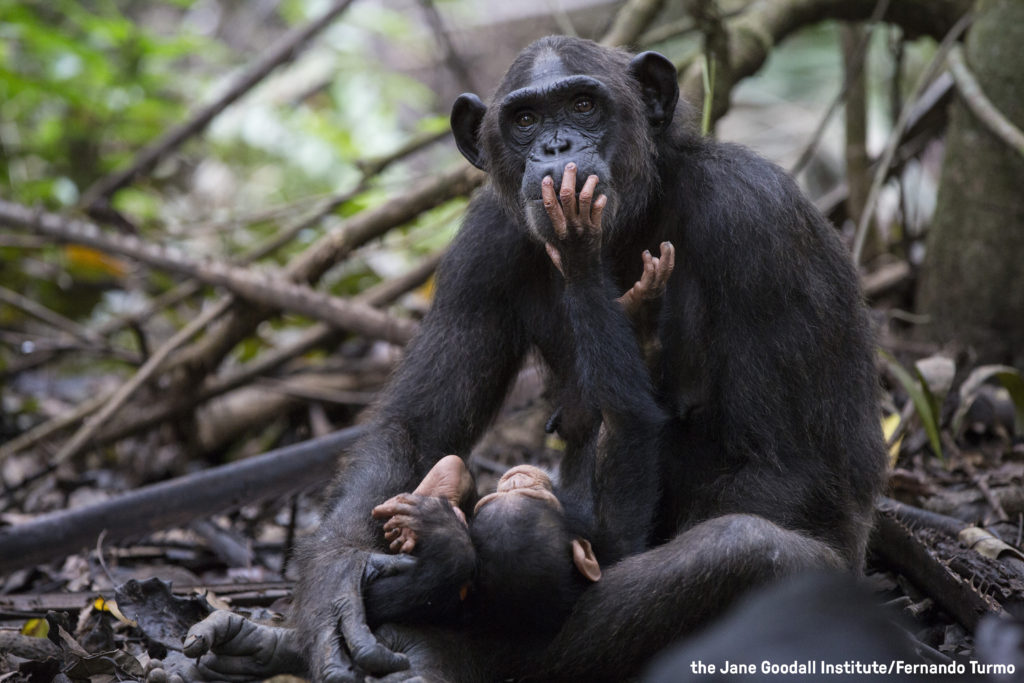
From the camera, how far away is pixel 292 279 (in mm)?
7980

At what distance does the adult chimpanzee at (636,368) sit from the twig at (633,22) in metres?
2.32

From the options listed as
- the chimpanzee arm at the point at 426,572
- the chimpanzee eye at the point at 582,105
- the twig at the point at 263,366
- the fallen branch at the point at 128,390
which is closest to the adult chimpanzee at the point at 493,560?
the chimpanzee arm at the point at 426,572

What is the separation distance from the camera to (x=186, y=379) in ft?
28.8

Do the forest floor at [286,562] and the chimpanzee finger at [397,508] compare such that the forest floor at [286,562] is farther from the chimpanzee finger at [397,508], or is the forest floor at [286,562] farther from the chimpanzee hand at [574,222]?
the chimpanzee hand at [574,222]

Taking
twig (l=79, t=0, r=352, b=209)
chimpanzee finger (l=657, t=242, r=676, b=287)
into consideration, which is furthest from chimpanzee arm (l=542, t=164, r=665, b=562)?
twig (l=79, t=0, r=352, b=209)

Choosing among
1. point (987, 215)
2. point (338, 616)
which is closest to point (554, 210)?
point (338, 616)

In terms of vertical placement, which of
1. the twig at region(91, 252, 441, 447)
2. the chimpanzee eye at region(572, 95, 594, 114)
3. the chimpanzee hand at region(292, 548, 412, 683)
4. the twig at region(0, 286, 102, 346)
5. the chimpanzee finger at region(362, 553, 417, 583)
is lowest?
the twig at region(91, 252, 441, 447)

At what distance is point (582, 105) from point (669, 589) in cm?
218

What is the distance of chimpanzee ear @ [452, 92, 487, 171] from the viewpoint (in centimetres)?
518

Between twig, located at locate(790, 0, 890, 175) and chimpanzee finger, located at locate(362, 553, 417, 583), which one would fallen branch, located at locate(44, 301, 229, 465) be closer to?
chimpanzee finger, located at locate(362, 553, 417, 583)

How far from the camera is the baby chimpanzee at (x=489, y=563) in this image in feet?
Result: 13.0

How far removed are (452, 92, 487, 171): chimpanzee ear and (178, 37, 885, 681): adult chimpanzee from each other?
0.04 ft

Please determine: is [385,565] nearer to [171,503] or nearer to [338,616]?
[338,616]

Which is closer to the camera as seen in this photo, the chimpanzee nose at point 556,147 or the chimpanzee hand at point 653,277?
the chimpanzee hand at point 653,277
